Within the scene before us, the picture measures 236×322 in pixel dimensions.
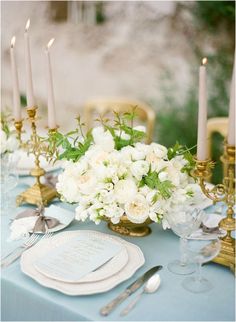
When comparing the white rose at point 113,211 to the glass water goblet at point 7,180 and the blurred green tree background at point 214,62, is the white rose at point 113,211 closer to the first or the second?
the glass water goblet at point 7,180

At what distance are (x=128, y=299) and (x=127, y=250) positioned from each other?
18 centimetres

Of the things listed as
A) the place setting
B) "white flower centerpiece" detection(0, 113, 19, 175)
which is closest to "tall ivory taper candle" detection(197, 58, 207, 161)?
the place setting

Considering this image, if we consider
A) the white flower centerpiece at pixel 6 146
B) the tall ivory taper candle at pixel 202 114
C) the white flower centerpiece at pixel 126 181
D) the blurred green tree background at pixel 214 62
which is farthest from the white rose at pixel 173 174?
the blurred green tree background at pixel 214 62

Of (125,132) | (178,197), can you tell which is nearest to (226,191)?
(178,197)

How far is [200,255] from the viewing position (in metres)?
1.05

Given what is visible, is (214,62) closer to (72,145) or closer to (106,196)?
(72,145)

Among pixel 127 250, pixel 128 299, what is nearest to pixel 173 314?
pixel 128 299

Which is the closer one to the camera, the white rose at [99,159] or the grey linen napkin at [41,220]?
the white rose at [99,159]

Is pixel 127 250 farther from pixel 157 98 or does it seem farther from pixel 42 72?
pixel 42 72

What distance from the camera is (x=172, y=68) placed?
10.9 ft

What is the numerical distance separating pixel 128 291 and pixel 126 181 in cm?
28

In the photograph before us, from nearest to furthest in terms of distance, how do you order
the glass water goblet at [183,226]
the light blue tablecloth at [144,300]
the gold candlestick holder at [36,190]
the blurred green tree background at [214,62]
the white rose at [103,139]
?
the light blue tablecloth at [144,300], the glass water goblet at [183,226], the white rose at [103,139], the gold candlestick holder at [36,190], the blurred green tree background at [214,62]

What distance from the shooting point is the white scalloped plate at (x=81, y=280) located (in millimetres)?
1052

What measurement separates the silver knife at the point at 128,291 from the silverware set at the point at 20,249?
313 millimetres
